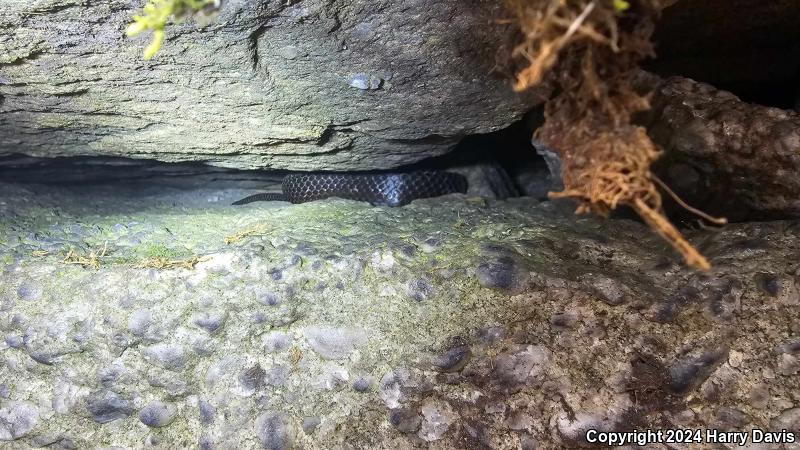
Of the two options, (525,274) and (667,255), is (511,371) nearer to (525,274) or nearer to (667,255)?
(525,274)

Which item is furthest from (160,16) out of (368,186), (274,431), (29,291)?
(368,186)

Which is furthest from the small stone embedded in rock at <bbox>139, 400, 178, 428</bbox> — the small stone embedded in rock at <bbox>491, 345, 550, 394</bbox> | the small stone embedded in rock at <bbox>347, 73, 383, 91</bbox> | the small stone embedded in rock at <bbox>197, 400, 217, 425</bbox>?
the small stone embedded in rock at <bbox>347, 73, 383, 91</bbox>

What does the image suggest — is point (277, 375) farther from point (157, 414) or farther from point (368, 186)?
point (368, 186)

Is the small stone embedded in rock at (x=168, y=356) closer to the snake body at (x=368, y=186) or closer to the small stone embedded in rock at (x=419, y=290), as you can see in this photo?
the small stone embedded in rock at (x=419, y=290)

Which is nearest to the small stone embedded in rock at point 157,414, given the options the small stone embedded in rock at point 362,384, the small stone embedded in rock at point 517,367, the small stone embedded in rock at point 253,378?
the small stone embedded in rock at point 253,378

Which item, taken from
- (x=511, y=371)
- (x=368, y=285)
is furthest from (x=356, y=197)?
(x=511, y=371)

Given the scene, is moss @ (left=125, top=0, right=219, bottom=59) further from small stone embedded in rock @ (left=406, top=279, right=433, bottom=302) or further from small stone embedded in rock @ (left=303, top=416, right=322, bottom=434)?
small stone embedded in rock @ (left=303, top=416, right=322, bottom=434)
